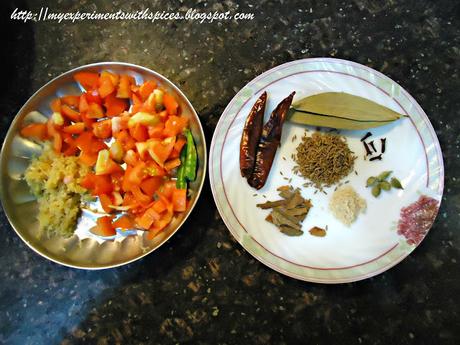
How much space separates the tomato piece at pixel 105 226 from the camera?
1.60 metres

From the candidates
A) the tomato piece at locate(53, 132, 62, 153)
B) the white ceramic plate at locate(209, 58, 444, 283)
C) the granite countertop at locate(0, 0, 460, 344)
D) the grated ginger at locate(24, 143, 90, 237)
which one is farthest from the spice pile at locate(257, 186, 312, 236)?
the tomato piece at locate(53, 132, 62, 153)

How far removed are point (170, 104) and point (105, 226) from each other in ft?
1.83

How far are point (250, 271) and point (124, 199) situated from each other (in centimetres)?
59

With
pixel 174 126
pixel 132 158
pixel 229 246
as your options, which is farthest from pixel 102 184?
pixel 229 246

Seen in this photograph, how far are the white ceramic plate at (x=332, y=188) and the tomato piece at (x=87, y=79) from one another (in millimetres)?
572

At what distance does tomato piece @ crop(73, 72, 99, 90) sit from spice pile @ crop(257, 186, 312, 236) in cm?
86

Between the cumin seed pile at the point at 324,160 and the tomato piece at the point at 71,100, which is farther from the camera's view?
the tomato piece at the point at 71,100

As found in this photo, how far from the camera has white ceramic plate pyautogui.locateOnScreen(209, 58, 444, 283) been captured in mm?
1521

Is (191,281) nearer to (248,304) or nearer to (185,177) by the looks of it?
(248,304)

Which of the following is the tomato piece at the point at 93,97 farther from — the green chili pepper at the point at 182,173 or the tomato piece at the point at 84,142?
the green chili pepper at the point at 182,173

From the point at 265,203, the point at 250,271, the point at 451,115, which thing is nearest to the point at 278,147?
the point at 265,203

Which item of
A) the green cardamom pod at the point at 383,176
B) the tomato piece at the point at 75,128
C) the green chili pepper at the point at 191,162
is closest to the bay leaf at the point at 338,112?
the green cardamom pod at the point at 383,176

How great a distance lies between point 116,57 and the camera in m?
1.86

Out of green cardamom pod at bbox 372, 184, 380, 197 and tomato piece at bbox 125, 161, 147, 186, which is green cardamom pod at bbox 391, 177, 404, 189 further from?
tomato piece at bbox 125, 161, 147, 186
